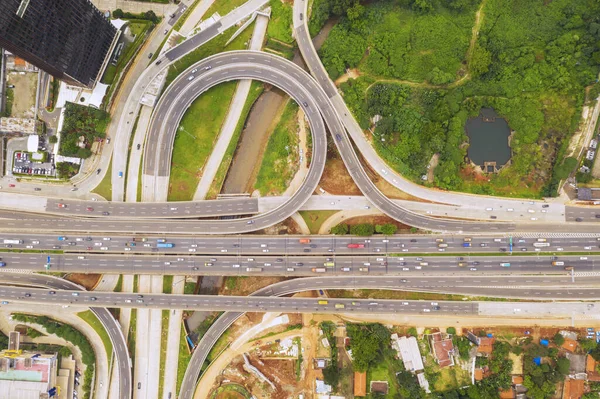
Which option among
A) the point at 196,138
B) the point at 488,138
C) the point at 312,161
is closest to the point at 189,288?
the point at 196,138

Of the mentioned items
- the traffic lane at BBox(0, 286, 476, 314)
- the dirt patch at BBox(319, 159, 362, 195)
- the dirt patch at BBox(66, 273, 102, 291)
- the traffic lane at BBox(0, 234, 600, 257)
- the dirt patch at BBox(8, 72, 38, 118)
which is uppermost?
the dirt patch at BBox(8, 72, 38, 118)

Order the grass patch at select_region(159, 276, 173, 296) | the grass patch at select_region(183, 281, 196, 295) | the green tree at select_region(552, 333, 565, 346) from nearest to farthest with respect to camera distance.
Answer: the green tree at select_region(552, 333, 565, 346) < the grass patch at select_region(183, 281, 196, 295) < the grass patch at select_region(159, 276, 173, 296)

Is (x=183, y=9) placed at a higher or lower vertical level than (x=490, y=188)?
higher

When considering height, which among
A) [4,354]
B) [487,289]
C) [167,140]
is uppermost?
[167,140]

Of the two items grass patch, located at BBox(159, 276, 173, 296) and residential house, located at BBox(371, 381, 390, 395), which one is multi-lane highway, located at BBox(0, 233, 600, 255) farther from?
residential house, located at BBox(371, 381, 390, 395)

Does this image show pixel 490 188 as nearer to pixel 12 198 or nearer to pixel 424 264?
pixel 424 264

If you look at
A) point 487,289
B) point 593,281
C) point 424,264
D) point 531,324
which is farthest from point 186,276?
point 593,281

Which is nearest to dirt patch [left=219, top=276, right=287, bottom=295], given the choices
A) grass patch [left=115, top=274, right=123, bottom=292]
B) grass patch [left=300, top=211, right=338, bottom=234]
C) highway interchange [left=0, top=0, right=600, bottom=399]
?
highway interchange [left=0, top=0, right=600, bottom=399]
